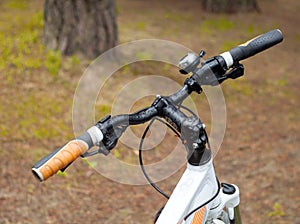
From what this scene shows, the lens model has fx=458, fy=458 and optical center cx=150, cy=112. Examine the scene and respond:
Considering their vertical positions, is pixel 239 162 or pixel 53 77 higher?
pixel 53 77

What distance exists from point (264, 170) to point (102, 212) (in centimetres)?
183

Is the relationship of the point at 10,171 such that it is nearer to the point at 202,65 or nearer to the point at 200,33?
the point at 202,65

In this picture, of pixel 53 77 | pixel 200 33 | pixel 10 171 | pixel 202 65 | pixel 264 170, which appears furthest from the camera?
pixel 200 33

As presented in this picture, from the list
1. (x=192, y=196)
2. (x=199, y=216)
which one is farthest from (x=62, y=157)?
(x=199, y=216)

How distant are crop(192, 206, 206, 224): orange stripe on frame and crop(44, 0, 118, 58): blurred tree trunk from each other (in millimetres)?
4373

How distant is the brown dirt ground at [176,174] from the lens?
4113 millimetres

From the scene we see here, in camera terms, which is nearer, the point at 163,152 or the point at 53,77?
the point at 163,152

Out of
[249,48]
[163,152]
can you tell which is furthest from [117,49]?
[249,48]

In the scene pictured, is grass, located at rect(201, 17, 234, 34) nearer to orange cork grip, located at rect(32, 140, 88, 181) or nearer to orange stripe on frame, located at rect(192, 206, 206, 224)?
orange stripe on frame, located at rect(192, 206, 206, 224)

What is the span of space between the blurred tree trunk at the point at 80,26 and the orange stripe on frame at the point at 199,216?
14.3 feet

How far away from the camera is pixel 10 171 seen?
14.4 ft

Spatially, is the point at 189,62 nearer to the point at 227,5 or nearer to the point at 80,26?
the point at 80,26

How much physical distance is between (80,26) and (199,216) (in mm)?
4404

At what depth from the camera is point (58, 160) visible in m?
1.69
